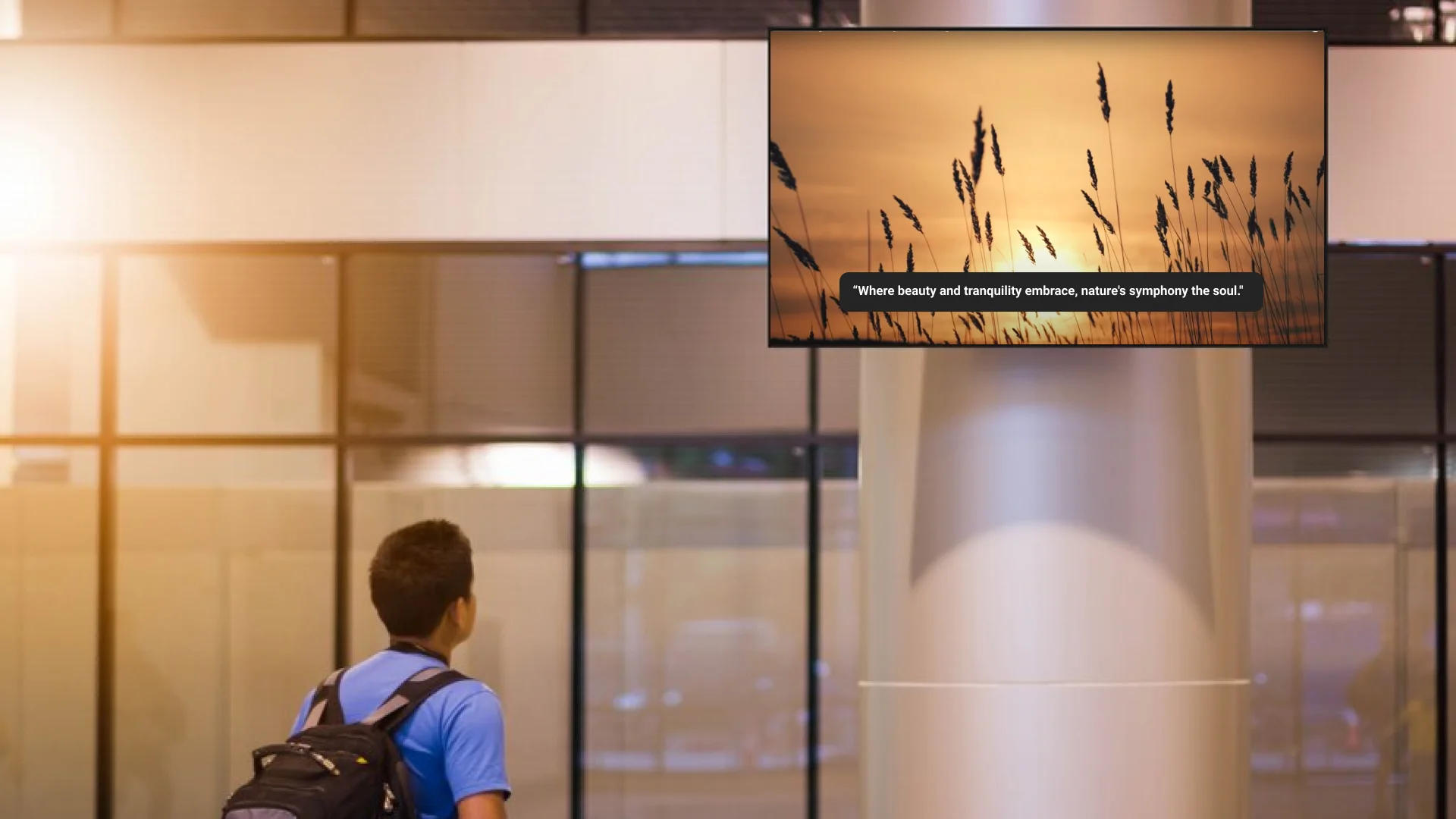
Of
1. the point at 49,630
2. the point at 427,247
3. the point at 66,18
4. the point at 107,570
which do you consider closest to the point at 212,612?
the point at 107,570

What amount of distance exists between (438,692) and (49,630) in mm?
7342

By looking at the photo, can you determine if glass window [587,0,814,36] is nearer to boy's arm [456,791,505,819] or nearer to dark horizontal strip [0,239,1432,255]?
dark horizontal strip [0,239,1432,255]

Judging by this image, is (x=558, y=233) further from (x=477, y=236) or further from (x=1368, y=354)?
(x=1368, y=354)

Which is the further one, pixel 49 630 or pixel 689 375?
pixel 49 630

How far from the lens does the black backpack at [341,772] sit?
3168mm

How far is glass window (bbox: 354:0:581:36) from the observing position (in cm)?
952

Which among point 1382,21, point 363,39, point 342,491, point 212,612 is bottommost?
point 212,612

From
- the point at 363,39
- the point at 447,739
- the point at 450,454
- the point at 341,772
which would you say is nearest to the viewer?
the point at 341,772

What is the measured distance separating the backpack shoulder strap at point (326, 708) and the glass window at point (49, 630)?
22.7 ft

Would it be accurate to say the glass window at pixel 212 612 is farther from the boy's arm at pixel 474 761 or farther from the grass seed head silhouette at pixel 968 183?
the boy's arm at pixel 474 761

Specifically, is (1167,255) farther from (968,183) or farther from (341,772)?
(341,772)

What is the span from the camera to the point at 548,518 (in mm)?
9648

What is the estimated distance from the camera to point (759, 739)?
9.55m

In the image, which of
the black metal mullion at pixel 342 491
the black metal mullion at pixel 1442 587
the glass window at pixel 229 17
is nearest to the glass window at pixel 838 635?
the black metal mullion at pixel 342 491
